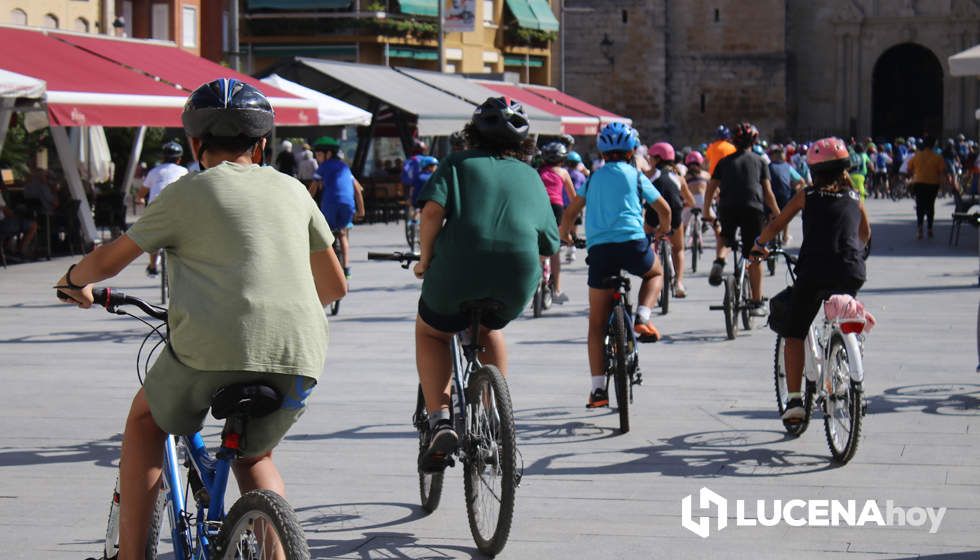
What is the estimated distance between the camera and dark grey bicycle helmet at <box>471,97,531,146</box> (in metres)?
6.31

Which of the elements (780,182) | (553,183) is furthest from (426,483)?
(780,182)

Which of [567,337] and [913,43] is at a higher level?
[913,43]

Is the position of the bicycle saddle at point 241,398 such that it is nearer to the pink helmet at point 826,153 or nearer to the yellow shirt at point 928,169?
the pink helmet at point 826,153

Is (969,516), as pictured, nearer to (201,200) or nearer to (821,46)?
(201,200)

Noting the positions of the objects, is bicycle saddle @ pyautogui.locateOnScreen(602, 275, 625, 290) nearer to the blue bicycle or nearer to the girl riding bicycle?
the girl riding bicycle

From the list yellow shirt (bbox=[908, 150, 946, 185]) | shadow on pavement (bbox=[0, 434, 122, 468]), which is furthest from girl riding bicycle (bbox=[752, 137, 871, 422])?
yellow shirt (bbox=[908, 150, 946, 185])

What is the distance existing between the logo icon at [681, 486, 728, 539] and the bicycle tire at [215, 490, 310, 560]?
2522 millimetres

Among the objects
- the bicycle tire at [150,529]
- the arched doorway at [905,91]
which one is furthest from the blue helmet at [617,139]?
the arched doorway at [905,91]

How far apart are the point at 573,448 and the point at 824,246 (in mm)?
1488

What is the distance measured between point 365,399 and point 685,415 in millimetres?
1855

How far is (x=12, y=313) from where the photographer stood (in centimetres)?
1536

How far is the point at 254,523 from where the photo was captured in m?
4.07

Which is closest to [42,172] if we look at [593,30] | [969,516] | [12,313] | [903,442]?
[12,313]

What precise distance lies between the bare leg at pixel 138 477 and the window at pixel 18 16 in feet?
94.6
